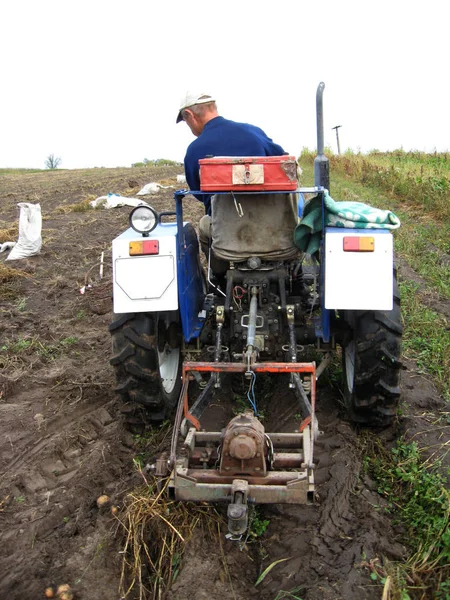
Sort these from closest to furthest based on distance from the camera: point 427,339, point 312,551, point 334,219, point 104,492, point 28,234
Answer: point 312,551, point 104,492, point 334,219, point 427,339, point 28,234

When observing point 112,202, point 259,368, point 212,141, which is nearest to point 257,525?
point 259,368

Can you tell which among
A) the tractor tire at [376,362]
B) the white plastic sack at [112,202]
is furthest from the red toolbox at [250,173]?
the white plastic sack at [112,202]

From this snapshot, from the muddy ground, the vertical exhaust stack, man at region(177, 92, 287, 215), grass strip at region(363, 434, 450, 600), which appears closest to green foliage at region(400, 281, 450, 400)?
the muddy ground

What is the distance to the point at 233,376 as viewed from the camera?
4.09 m

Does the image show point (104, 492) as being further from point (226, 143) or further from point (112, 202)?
point (112, 202)

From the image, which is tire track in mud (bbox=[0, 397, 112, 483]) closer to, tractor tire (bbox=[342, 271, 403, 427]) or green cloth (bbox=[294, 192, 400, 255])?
tractor tire (bbox=[342, 271, 403, 427])

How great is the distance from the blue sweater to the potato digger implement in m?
0.39

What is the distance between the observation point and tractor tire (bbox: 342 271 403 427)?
3090mm

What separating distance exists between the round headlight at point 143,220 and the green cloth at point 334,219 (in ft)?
2.70

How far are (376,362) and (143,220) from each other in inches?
60.8

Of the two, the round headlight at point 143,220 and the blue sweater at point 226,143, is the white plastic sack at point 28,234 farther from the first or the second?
the round headlight at point 143,220

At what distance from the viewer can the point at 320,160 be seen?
366 centimetres

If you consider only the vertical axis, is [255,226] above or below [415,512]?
above

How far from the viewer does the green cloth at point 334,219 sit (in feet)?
10.0
